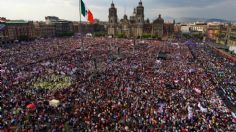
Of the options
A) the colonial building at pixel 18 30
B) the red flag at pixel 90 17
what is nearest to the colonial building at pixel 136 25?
the colonial building at pixel 18 30

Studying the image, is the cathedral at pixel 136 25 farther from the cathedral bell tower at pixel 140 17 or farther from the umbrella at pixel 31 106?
the umbrella at pixel 31 106

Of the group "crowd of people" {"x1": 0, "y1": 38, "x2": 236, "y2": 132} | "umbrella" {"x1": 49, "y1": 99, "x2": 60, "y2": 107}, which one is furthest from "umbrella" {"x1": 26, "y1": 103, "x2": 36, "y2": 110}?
"umbrella" {"x1": 49, "y1": 99, "x2": 60, "y2": 107}

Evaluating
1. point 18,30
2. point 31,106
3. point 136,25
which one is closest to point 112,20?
point 136,25

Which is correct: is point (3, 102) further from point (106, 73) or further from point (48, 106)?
point (106, 73)

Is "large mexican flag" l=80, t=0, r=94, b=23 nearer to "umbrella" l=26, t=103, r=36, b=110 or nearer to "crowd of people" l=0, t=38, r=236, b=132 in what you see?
"crowd of people" l=0, t=38, r=236, b=132

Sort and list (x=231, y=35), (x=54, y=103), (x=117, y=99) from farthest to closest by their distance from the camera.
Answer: (x=231, y=35), (x=117, y=99), (x=54, y=103)

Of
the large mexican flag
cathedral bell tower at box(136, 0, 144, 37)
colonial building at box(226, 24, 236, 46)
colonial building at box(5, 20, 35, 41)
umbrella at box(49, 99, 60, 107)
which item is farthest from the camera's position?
cathedral bell tower at box(136, 0, 144, 37)

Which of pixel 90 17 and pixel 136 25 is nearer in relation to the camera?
pixel 90 17

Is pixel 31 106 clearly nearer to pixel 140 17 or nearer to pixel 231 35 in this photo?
pixel 231 35

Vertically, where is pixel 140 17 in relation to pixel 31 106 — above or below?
above
